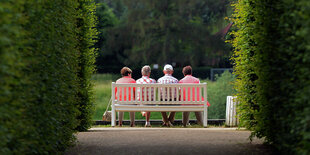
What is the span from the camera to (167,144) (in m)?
7.69

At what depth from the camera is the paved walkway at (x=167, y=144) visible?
7.09 meters

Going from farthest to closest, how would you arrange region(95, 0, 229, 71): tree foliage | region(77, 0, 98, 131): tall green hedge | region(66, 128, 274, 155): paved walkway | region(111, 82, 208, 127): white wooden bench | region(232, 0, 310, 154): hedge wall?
1. region(95, 0, 229, 71): tree foliage
2. region(111, 82, 208, 127): white wooden bench
3. region(77, 0, 98, 131): tall green hedge
4. region(66, 128, 274, 155): paved walkway
5. region(232, 0, 310, 154): hedge wall

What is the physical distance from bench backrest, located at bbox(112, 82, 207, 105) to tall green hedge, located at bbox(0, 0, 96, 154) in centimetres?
493

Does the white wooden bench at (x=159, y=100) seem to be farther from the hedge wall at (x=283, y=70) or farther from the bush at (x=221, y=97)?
the hedge wall at (x=283, y=70)

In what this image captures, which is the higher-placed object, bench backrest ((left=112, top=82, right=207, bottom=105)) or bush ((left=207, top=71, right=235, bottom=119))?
bench backrest ((left=112, top=82, right=207, bottom=105))

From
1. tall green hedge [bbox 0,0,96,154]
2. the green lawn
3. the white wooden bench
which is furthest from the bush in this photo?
tall green hedge [bbox 0,0,96,154]

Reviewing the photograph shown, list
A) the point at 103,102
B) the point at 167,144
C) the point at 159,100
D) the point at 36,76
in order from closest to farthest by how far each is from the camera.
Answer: the point at 36,76 < the point at 167,144 < the point at 159,100 < the point at 103,102

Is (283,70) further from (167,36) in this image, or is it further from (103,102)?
(167,36)

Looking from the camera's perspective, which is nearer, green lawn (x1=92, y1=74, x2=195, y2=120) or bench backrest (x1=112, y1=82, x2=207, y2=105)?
bench backrest (x1=112, y1=82, x2=207, y2=105)

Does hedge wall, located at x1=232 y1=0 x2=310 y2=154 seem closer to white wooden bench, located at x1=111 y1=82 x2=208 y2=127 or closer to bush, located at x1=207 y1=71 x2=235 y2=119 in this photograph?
white wooden bench, located at x1=111 y1=82 x2=208 y2=127

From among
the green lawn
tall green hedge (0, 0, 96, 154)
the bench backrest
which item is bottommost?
the green lawn

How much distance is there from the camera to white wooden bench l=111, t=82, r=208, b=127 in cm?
1212

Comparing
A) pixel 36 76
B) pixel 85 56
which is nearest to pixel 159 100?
pixel 85 56

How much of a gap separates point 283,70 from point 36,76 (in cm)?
266
